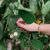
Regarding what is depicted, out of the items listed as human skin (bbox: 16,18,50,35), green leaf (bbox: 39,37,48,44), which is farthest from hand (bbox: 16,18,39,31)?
green leaf (bbox: 39,37,48,44)

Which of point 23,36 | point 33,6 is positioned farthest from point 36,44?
point 33,6

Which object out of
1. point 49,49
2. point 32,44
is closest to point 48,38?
point 49,49

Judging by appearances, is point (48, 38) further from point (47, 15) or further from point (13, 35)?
point (13, 35)

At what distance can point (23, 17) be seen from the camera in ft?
2.27

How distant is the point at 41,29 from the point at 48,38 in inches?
6.1

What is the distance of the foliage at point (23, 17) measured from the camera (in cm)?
67

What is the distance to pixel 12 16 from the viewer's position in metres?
0.69

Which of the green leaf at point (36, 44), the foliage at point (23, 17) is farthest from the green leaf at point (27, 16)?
the green leaf at point (36, 44)

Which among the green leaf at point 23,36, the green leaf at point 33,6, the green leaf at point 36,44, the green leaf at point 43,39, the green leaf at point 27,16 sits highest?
the green leaf at point 33,6

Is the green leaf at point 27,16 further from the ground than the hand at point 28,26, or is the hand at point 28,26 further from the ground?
the green leaf at point 27,16

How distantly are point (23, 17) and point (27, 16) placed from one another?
2 cm

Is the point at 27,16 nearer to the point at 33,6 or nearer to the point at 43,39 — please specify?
the point at 33,6

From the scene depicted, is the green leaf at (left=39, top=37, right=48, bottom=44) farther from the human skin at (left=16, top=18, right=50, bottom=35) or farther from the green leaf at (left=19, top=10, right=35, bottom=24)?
the green leaf at (left=19, top=10, right=35, bottom=24)

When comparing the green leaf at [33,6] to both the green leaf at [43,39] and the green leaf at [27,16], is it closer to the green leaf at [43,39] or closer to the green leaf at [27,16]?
the green leaf at [27,16]
